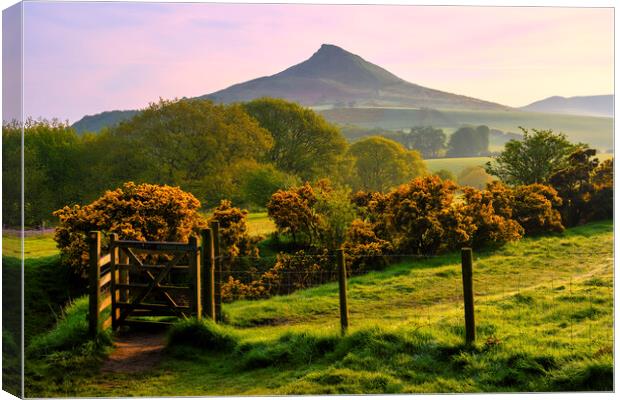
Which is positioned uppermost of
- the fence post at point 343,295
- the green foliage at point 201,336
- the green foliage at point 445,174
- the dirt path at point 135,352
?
the green foliage at point 445,174

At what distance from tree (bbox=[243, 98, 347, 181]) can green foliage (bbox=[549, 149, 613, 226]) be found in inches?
241

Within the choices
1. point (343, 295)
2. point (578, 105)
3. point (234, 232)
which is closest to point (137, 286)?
point (343, 295)

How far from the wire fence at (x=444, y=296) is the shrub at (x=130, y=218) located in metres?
1.90

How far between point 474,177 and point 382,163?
2.59m

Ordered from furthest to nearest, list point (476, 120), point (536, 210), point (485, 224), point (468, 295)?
point (536, 210)
point (485, 224)
point (476, 120)
point (468, 295)

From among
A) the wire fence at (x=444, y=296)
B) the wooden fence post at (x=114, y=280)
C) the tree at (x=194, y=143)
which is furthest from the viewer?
the tree at (x=194, y=143)

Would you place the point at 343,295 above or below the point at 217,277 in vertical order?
below

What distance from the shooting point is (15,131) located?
11977mm

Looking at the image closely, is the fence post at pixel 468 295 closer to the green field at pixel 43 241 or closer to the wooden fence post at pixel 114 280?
the wooden fence post at pixel 114 280

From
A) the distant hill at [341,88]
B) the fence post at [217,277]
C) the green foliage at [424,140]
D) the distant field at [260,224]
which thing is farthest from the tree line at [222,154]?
the fence post at [217,277]

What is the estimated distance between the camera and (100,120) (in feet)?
63.5

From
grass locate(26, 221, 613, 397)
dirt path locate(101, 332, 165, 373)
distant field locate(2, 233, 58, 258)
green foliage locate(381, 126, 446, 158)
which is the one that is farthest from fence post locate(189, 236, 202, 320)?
green foliage locate(381, 126, 446, 158)

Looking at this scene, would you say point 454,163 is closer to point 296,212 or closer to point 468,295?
point 296,212

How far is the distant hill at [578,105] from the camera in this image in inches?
574
